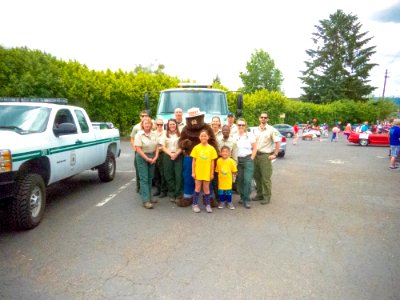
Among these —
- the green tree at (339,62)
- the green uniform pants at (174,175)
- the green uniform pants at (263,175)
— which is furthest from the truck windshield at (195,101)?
the green tree at (339,62)

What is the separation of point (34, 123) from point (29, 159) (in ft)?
3.00

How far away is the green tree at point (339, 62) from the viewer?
5534 centimetres

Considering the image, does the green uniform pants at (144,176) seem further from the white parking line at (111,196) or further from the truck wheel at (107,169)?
the truck wheel at (107,169)

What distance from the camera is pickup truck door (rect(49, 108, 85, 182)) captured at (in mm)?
5426

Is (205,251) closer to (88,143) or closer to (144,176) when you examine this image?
(144,176)

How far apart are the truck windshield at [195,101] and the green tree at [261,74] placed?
5898 centimetres

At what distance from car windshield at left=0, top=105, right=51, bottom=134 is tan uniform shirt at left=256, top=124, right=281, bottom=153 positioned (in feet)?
13.3

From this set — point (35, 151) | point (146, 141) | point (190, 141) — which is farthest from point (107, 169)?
point (35, 151)

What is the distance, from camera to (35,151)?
15.8 feet

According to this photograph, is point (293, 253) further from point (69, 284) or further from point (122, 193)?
point (122, 193)

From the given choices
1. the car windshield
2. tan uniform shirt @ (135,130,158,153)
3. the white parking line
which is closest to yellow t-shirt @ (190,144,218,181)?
tan uniform shirt @ (135,130,158,153)

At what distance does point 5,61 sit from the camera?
55.3 feet

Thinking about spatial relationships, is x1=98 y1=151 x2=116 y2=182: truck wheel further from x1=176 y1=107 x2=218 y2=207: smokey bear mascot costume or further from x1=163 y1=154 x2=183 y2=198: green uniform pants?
x1=176 y1=107 x2=218 y2=207: smokey bear mascot costume

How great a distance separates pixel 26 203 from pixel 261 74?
217 ft
